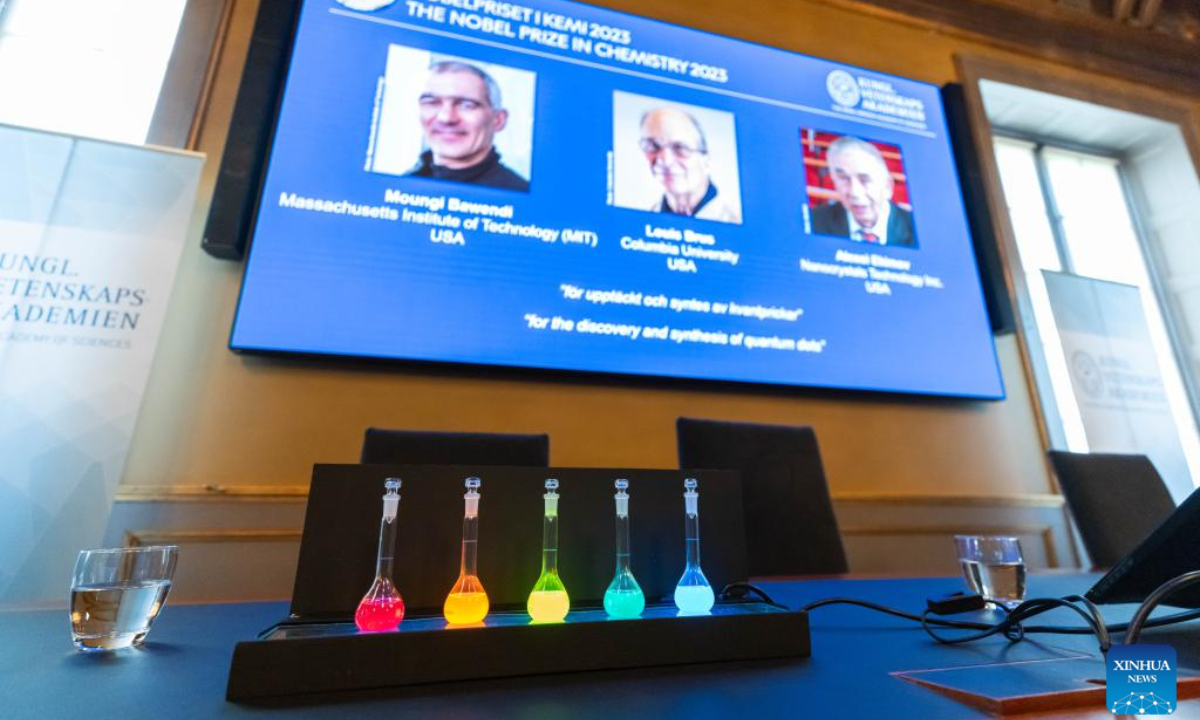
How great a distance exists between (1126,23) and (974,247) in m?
2.39

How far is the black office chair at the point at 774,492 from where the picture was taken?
4.85ft

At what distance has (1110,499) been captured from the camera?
1.60m

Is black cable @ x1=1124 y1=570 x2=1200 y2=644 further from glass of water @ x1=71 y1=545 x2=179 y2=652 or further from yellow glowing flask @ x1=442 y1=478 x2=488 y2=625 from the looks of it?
glass of water @ x1=71 y1=545 x2=179 y2=652

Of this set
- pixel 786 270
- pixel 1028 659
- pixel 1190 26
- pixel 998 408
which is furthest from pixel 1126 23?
pixel 1028 659

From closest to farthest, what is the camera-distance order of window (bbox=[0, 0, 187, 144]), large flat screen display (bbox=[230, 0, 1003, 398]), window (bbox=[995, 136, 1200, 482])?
1. large flat screen display (bbox=[230, 0, 1003, 398])
2. window (bbox=[0, 0, 187, 144])
3. window (bbox=[995, 136, 1200, 482])

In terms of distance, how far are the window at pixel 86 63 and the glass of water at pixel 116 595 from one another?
6.38 feet

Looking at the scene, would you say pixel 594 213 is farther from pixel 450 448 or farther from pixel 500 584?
pixel 500 584

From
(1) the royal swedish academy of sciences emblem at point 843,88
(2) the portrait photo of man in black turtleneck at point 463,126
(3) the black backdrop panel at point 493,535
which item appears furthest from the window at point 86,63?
(1) the royal swedish academy of sciences emblem at point 843,88

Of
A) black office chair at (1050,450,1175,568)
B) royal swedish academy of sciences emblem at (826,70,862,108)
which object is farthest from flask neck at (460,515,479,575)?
royal swedish academy of sciences emblem at (826,70,862,108)

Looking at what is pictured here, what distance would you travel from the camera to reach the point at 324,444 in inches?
68.3

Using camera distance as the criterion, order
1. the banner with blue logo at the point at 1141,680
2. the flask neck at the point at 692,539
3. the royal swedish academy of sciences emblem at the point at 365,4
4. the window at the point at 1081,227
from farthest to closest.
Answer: the window at the point at 1081,227, the royal swedish academy of sciences emblem at the point at 365,4, the flask neck at the point at 692,539, the banner with blue logo at the point at 1141,680

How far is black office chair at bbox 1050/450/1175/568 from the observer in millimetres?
1515

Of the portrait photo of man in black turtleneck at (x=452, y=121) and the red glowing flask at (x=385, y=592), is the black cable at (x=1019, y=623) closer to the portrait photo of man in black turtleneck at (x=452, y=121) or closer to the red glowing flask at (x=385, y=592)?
the red glowing flask at (x=385, y=592)

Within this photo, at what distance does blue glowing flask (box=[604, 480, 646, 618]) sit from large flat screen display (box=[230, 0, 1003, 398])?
1.33 metres
